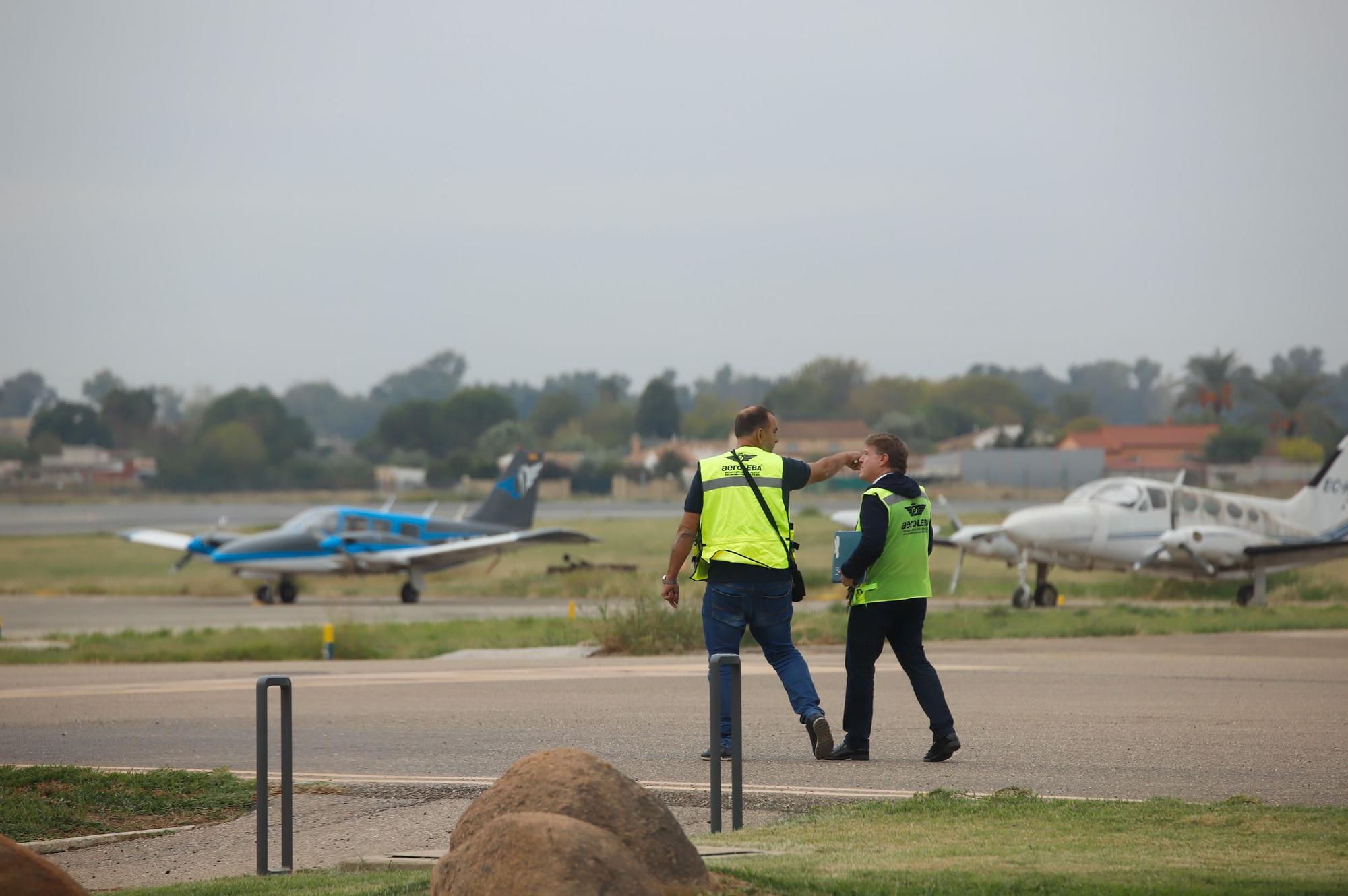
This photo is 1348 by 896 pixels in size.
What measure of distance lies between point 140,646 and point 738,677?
17.1 metres

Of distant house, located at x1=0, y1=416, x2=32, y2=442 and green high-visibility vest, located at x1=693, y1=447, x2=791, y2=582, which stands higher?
distant house, located at x1=0, y1=416, x2=32, y2=442

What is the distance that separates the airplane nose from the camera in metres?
26.4

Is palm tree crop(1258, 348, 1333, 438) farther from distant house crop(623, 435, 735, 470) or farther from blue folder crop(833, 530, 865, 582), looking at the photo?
blue folder crop(833, 530, 865, 582)

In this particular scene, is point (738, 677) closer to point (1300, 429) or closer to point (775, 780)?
point (775, 780)

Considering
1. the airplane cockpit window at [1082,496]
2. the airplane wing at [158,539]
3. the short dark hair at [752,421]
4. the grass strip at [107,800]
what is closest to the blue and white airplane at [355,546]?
the airplane wing at [158,539]

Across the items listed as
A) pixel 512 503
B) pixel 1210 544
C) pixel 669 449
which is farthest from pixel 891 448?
pixel 669 449

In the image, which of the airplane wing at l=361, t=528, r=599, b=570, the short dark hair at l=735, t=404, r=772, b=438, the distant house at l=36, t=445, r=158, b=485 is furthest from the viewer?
the distant house at l=36, t=445, r=158, b=485

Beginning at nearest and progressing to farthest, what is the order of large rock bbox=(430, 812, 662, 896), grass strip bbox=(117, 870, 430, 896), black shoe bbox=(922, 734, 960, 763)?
large rock bbox=(430, 812, 662, 896) < grass strip bbox=(117, 870, 430, 896) < black shoe bbox=(922, 734, 960, 763)

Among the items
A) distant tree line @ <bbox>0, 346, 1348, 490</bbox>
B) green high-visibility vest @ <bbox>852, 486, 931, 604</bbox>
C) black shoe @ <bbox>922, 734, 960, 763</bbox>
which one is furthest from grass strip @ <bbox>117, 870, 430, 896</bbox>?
distant tree line @ <bbox>0, 346, 1348, 490</bbox>

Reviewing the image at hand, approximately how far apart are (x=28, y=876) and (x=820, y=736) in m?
4.79

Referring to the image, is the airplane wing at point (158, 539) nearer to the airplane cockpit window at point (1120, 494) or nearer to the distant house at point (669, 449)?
the airplane cockpit window at point (1120, 494)

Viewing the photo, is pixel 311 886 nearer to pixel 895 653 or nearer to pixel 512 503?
pixel 895 653

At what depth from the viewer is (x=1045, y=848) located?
19.8 ft

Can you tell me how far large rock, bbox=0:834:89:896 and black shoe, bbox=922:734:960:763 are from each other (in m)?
5.19
